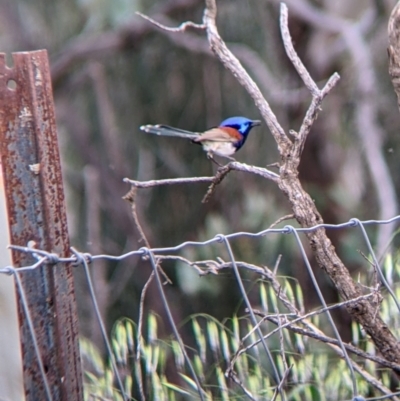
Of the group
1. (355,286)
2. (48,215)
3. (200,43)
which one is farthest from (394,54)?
(200,43)

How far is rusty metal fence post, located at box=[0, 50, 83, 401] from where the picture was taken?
5.81ft

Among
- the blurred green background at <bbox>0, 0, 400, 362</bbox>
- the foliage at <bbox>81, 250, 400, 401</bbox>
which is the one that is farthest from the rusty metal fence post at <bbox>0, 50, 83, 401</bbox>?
the blurred green background at <bbox>0, 0, 400, 362</bbox>

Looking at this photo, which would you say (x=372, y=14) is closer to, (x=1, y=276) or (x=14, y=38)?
(x=14, y=38)

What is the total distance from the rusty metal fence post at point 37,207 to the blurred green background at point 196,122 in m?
3.58

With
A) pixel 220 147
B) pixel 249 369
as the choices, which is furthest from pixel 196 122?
pixel 249 369

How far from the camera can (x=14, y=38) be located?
673 cm

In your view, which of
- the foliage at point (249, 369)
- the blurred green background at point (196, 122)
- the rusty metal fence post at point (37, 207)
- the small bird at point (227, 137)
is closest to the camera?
the rusty metal fence post at point (37, 207)

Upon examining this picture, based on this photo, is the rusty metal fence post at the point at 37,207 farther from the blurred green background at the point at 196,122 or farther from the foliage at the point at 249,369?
the blurred green background at the point at 196,122

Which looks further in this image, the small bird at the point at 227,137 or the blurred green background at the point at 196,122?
the blurred green background at the point at 196,122

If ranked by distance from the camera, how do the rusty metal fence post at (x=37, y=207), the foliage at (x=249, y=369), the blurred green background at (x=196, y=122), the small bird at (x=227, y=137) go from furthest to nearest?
the blurred green background at (x=196, y=122), the small bird at (x=227, y=137), the foliage at (x=249, y=369), the rusty metal fence post at (x=37, y=207)

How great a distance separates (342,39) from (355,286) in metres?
4.03

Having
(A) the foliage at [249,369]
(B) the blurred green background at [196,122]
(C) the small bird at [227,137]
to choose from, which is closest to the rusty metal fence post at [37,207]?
(A) the foliage at [249,369]

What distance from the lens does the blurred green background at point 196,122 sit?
232 inches

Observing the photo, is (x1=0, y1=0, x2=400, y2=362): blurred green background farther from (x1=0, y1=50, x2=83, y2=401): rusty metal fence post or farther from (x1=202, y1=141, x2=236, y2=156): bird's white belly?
(x1=0, y1=50, x2=83, y2=401): rusty metal fence post
